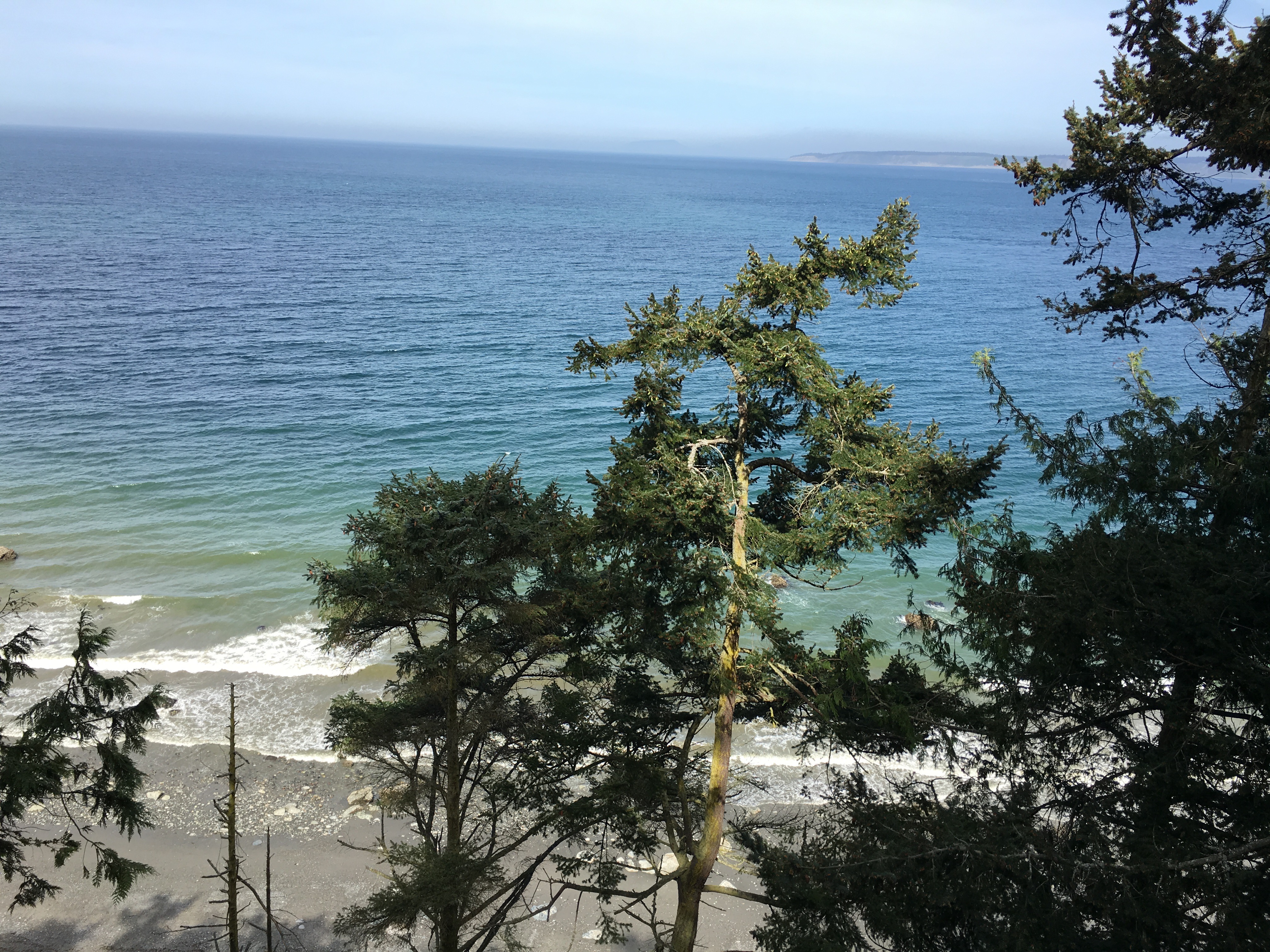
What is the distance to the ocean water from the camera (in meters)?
23.7

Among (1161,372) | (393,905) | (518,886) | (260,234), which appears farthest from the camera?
(260,234)

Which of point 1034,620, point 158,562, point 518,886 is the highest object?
point 1034,620

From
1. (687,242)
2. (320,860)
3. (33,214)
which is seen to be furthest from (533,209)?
(320,860)

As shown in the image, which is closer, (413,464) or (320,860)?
(320,860)

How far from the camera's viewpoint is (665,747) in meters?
9.71

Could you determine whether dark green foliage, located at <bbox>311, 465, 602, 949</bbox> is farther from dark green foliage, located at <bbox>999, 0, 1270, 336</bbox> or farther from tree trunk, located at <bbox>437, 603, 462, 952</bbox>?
dark green foliage, located at <bbox>999, 0, 1270, 336</bbox>

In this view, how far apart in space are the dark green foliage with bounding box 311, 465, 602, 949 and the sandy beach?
3253 millimetres

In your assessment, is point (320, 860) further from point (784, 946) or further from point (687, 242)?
point (687, 242)

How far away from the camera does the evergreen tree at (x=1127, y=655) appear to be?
5.93 m

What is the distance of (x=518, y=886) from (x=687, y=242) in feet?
287

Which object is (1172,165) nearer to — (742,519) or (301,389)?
(742,519)

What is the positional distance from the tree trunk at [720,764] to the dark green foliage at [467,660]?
48.5 inches

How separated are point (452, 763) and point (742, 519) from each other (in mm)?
4497

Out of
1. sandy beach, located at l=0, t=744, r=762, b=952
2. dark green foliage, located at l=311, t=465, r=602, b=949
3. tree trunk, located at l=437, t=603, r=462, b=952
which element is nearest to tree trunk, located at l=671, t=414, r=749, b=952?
dark green foliage, located at l=311, t=465, r=602, b=949
